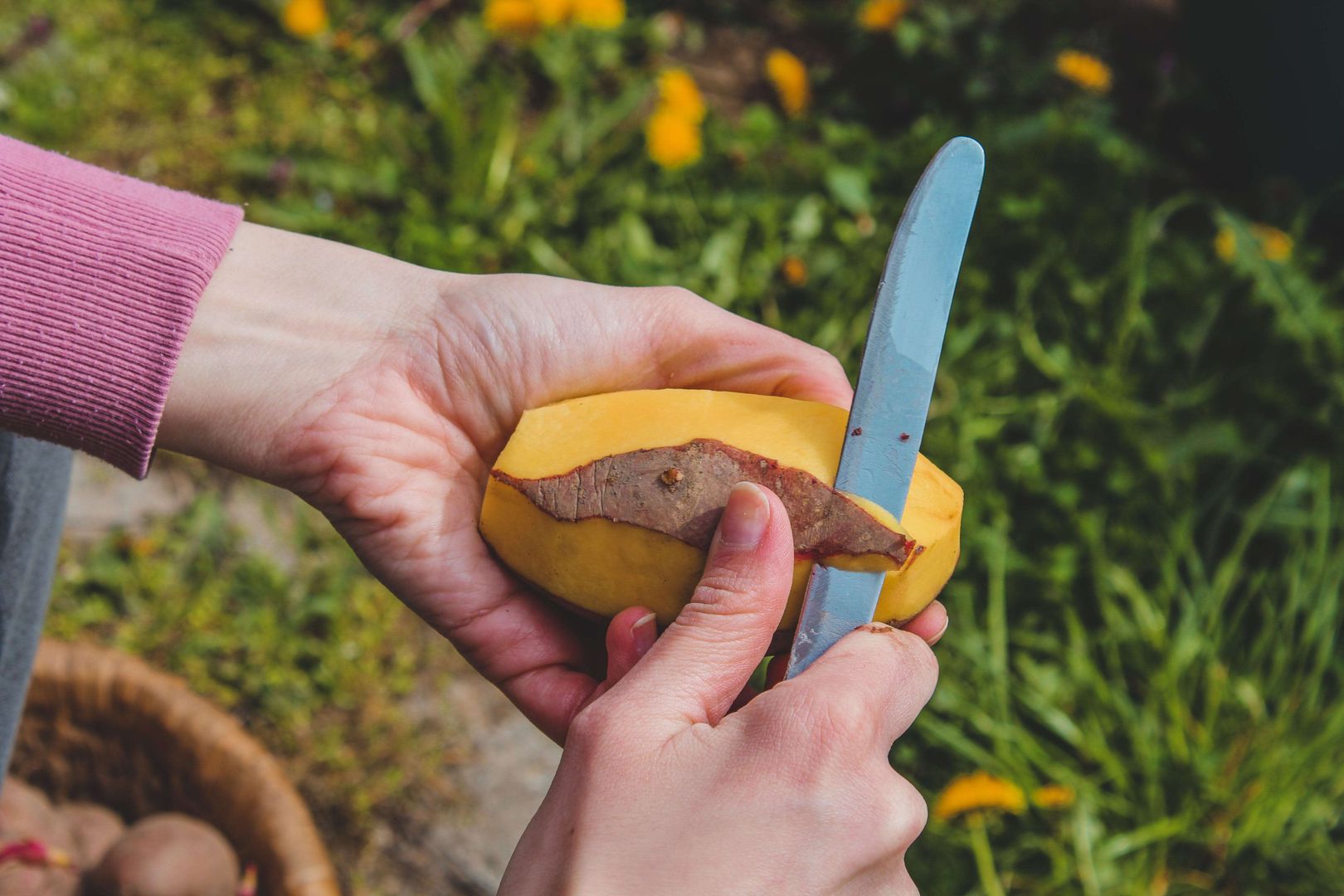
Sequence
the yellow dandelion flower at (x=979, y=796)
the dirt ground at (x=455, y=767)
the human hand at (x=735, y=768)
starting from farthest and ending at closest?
the dirt ground at (x=455, y=767)
the yellow dandelion flower at (x=979, y=796)
the human hand at (x=735, y=768)

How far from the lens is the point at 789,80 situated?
3.44 meters

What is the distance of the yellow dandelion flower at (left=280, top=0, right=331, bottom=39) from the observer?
132 inches

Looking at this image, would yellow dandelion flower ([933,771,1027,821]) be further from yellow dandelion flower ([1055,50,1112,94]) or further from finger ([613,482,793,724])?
yellow dandelion flower ([1055,50,1112,94])

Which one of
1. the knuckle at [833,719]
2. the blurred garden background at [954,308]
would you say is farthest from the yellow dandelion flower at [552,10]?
the knuckle at [833,719]

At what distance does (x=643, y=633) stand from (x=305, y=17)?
110 inches

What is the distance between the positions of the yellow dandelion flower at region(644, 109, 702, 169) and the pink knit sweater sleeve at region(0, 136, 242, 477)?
168 cm

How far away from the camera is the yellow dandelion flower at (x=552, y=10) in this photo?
126 inches

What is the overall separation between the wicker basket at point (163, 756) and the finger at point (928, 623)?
130 centimetres

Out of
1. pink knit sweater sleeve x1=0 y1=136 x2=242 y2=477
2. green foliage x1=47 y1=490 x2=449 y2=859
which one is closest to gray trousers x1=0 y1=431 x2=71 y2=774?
pink knit sweater sleeve x1=0 y1=136 x2=242 y2=477

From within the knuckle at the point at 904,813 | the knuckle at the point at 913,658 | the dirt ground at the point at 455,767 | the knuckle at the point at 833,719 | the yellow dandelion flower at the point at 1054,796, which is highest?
the knuckle at the point at 833,719

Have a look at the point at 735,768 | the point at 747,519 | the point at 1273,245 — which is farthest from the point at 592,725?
the point at 1273,245

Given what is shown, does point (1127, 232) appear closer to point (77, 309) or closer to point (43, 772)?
point (77, 309)

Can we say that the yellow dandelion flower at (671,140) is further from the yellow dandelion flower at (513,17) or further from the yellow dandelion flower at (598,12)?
the yellow dandelion flower at (513,17)

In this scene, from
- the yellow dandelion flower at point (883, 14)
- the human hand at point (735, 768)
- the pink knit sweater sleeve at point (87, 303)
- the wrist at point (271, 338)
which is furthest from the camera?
the yellow dandelion flower at point (883, 14)
